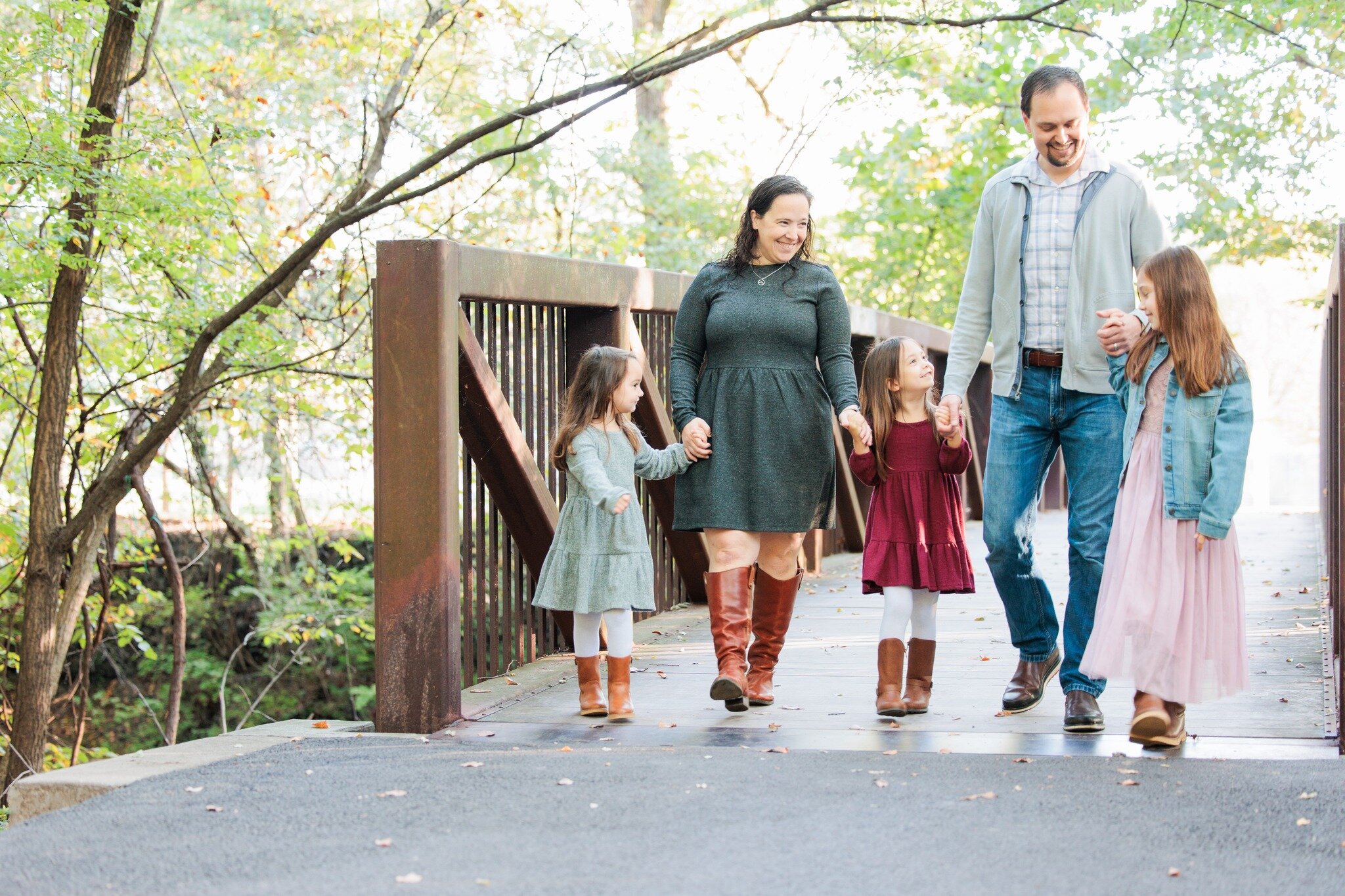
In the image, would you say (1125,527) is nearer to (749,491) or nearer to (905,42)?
(749,491)

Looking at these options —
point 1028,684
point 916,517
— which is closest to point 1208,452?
point 916,517

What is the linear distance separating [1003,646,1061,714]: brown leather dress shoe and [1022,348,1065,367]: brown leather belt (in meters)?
0.91

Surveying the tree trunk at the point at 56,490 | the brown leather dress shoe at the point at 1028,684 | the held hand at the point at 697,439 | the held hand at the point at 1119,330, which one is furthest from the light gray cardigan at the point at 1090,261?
→ the tree trunk at the point at 56,490

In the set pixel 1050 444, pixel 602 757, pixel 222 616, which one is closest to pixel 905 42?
pixel 1050 444

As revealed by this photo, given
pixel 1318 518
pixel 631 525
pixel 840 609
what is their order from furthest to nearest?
1. pixel 1318 518
2. pixel 840 609
3. pixel 631 525

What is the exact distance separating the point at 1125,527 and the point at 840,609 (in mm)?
3117

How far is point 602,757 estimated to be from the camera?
12.0 ft

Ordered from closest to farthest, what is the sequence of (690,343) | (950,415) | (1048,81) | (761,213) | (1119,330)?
(1119,330) < (1048,81) < (950,415) < (761,213) < (690,343)

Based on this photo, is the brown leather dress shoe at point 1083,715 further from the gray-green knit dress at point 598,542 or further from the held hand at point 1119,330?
the gray-green knit dress at point 598,542

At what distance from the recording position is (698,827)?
9.63 feet

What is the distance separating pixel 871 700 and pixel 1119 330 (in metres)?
1.46

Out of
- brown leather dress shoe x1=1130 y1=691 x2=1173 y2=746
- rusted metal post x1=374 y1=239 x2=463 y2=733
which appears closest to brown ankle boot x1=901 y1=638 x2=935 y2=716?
brown leather dress shoe x1=1130 y1=691 x2=1173 y2=746

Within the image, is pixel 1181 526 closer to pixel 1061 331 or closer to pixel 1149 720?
pixel 1149 720

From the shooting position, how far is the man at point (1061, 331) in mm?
3994
